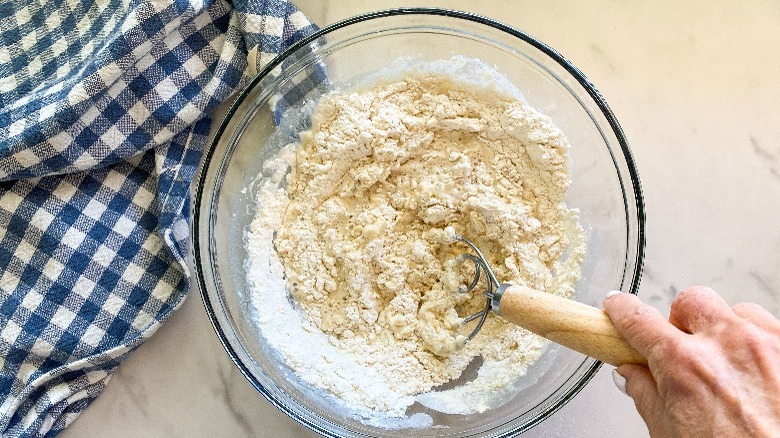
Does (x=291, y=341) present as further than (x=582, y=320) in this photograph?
Yes

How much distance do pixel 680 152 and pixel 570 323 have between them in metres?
0.65

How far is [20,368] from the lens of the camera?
1.43m

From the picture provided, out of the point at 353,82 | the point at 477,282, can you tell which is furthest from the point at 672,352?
the point at 353,82

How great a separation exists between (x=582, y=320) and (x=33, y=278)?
1183 mm

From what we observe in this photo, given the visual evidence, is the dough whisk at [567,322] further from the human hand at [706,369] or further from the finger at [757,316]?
the finger at [757,316]

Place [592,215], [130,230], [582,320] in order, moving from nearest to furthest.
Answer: [582,320] → [592,215] → [130,230]

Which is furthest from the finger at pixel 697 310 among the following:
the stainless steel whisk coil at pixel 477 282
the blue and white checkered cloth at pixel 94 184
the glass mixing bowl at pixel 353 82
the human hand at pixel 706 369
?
the blue and white checkered cloth at pixel 94 184

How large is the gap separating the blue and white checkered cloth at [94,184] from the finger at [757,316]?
1015 millimetres

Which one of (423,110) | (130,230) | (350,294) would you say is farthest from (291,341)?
(423,110)

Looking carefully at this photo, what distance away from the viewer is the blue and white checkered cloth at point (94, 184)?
1392 mm

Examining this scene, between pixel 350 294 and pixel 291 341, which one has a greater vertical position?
pixel 350 294

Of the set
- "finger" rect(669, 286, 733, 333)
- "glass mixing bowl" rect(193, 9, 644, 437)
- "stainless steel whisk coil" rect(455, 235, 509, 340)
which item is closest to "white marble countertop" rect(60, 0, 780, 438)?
"glass mixing bowl" rect(193, 9, 644, 437)

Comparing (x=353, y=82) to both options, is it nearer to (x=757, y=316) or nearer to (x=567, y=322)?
(x=567, y=322)

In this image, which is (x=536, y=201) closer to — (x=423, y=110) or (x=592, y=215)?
(x=592, y=215)
